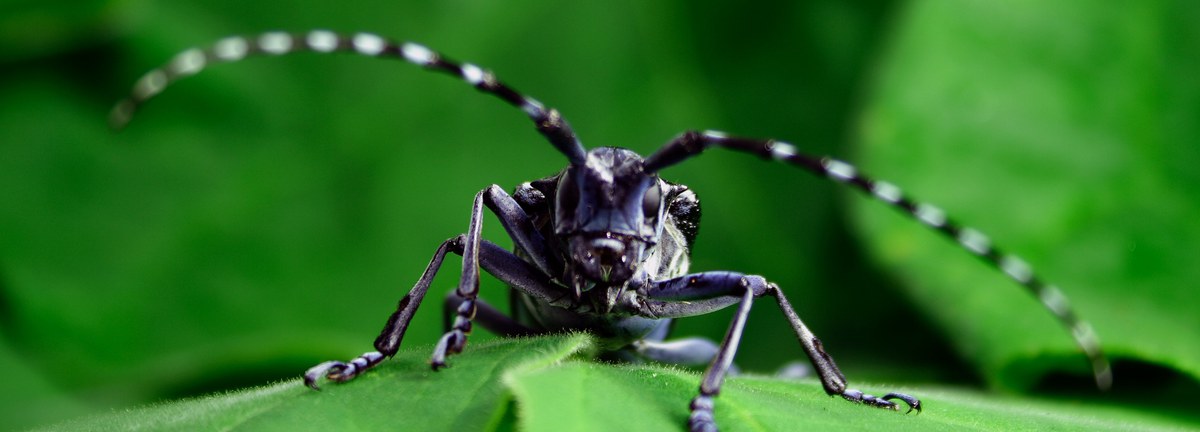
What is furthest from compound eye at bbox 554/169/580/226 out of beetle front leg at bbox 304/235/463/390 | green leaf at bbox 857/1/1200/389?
green leaf at bbox 857/1/1200/389

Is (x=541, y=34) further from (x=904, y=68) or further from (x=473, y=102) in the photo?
(x=904, y=68)

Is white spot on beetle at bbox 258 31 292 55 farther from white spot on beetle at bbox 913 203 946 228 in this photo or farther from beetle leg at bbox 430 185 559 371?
white spot on beetle at bbox 913 203 946 228

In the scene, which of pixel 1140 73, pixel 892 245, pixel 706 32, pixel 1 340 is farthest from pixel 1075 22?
pixel 1 340

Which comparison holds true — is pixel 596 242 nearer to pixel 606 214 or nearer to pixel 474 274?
pixel 606 214

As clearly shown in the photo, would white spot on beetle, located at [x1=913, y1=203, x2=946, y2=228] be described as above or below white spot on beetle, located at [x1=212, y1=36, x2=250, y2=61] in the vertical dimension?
below

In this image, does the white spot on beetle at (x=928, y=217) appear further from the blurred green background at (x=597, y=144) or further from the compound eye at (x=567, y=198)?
the blurred green background at (x=597, y=144)

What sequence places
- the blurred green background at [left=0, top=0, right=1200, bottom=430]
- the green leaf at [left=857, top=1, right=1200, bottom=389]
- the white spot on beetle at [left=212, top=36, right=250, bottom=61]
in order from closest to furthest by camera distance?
the white spot on beetle at [left=212, top=36, right=250, bottom=61] < the green leaf at [left=857, top=1, right=1200, bottom=389] < the blurred green background at [left=0, top=0, right=1200, bottom=430]

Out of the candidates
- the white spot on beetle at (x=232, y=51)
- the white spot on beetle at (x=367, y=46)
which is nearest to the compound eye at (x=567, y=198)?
the white spot on beetle at (x=367, y=46)

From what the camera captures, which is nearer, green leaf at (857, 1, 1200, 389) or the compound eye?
the compound eye

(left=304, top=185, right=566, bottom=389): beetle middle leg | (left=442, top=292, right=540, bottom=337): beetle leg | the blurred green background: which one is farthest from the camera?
the blurred green background
